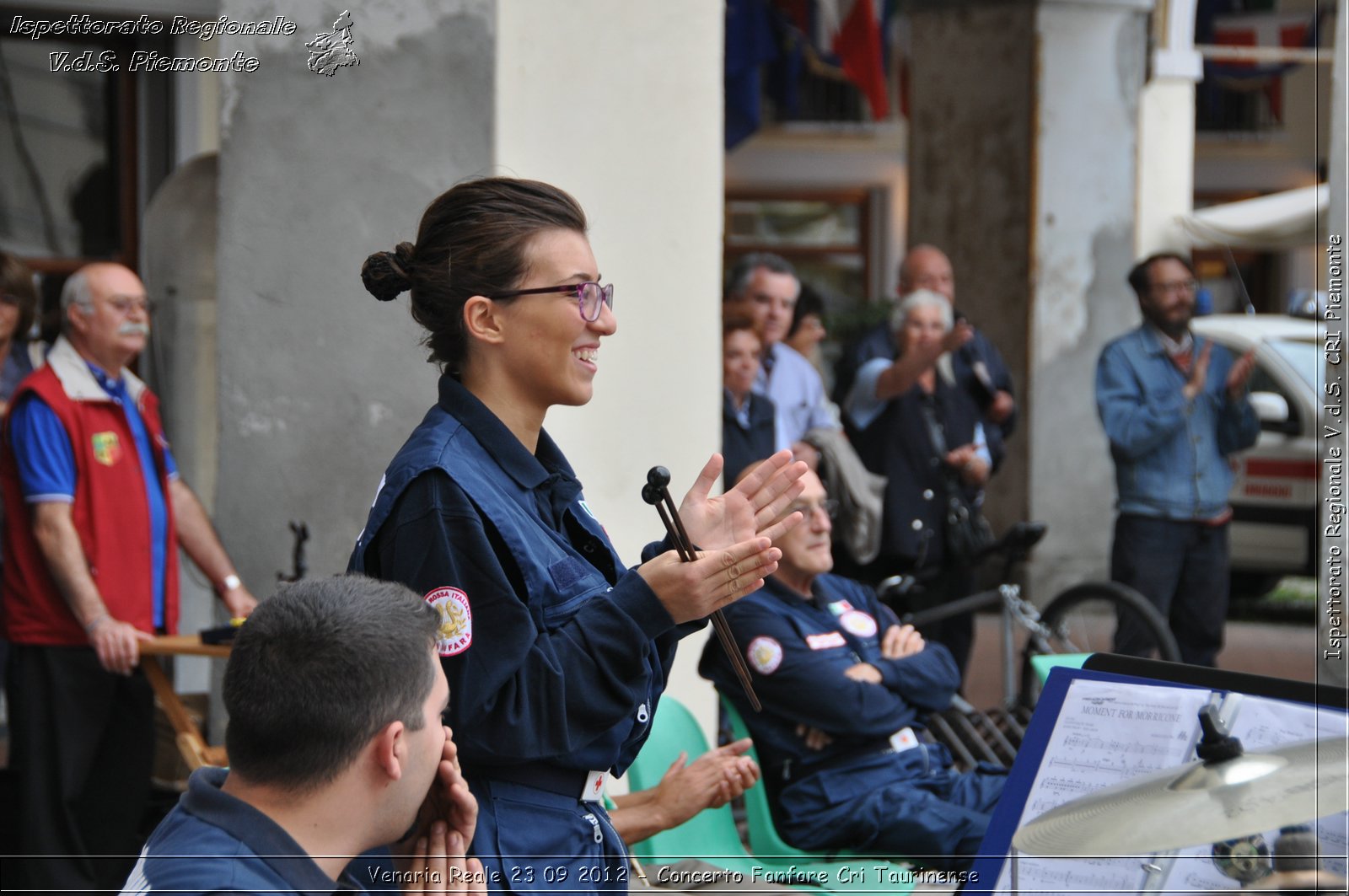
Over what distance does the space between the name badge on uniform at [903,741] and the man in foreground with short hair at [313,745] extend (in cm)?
229

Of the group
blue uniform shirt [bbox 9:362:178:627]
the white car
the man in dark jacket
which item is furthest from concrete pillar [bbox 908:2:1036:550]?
blue uniform shirt [bbox 9:362:178:627]

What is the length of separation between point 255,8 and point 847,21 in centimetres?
930

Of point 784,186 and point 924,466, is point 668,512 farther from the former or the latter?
point 784,186

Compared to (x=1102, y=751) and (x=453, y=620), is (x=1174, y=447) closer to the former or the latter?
(x=1102, y=751)

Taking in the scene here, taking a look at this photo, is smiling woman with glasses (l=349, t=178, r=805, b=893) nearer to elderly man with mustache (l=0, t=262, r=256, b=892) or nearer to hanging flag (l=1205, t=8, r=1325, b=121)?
elderly man with mustache (l=0, t=262, r=256, b=892)

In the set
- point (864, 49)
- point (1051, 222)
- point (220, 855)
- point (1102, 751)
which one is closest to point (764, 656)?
point (1102, 751)

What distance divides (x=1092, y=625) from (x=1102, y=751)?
457cm

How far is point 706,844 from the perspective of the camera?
12.8 ft

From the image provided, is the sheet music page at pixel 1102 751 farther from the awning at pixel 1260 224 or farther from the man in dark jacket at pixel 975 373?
the awning at pixel 1260 224

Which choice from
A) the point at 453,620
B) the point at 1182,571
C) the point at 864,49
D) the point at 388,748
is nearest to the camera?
the point at 388,748

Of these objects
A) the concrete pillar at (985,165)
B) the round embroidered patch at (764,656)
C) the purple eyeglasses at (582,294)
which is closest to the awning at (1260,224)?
the concrete pillar at (985,165)

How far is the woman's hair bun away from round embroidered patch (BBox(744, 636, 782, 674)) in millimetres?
1655

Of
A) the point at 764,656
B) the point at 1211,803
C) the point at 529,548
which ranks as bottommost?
the point at 764,656

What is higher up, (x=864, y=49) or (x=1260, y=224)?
(x=864, y=49)
